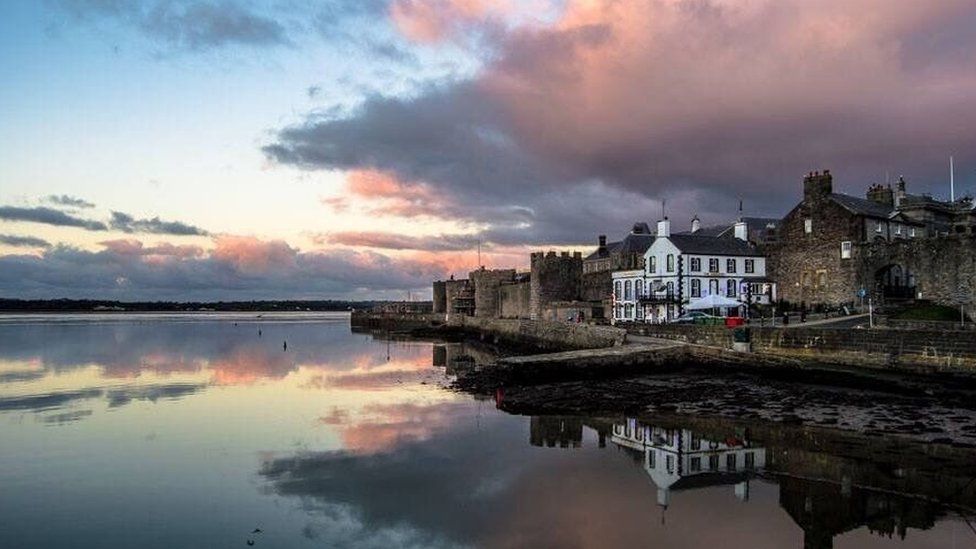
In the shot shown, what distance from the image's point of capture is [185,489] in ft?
46.1

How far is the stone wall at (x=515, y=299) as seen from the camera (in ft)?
219

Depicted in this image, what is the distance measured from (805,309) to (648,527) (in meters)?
34.7

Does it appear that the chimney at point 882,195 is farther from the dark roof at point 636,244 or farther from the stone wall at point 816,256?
the dark roof at point 636,244

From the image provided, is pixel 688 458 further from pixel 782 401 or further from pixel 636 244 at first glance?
pixel 636 244

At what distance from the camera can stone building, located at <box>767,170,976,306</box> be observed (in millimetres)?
33188

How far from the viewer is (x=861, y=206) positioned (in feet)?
135

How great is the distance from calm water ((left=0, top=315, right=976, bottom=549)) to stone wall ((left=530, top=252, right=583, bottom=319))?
1441 inches

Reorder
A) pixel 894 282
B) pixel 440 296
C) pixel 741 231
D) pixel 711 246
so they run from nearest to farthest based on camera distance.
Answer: pixel 894 282
pixel 711 246
pixel 741 231
pixel 440 296

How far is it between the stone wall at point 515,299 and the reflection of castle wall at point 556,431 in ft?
143

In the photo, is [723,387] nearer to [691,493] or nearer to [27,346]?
[691,493]

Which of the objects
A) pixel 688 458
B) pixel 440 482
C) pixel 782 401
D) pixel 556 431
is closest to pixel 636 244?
pixel 782 401

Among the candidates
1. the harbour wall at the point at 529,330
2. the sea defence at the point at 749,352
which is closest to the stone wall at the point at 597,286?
the harbour wall at the point at 529,330

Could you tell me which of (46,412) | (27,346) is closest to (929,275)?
(46,412)

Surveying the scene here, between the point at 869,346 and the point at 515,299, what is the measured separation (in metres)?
46.2
